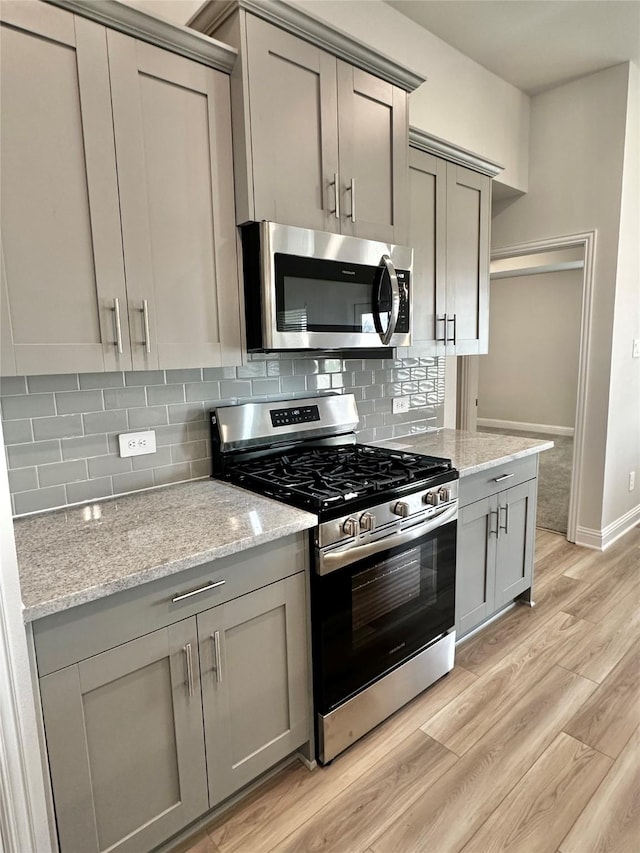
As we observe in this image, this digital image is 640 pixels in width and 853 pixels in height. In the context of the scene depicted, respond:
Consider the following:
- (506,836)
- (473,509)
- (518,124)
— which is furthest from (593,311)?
(506,836)

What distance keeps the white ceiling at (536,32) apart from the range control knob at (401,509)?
96.1 inches

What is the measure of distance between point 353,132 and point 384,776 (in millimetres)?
2418

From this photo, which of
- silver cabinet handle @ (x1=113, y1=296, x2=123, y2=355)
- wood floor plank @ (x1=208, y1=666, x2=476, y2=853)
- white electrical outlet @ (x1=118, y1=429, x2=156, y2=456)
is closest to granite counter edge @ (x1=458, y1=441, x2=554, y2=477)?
wood floor plank @ (x1=208, y1=666, x2=476, y2=853)

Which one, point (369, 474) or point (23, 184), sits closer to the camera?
point (23, 184)

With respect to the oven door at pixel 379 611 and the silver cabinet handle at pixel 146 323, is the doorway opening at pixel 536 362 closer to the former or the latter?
the oven door at pixel 379 611

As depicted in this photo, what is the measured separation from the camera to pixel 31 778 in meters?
1.04

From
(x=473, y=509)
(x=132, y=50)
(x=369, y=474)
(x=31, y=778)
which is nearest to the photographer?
(x=31, y=778)

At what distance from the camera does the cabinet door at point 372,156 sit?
1.95m

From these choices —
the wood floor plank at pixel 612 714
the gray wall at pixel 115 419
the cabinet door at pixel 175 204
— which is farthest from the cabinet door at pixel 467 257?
the wood floor plank at pixel 612 714

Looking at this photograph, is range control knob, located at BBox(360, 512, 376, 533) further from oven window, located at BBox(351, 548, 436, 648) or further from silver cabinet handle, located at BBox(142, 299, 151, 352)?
silver cabinet handle, located at BBox(142, 299, 151, 352)

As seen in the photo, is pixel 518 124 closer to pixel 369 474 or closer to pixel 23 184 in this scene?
pixel 369 474

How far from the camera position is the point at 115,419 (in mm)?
1820

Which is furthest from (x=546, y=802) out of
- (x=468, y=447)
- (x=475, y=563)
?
(x=468, y=447)

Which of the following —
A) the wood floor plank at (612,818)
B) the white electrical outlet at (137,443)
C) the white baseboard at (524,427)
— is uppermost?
the white electrical outlet at (137,443)
